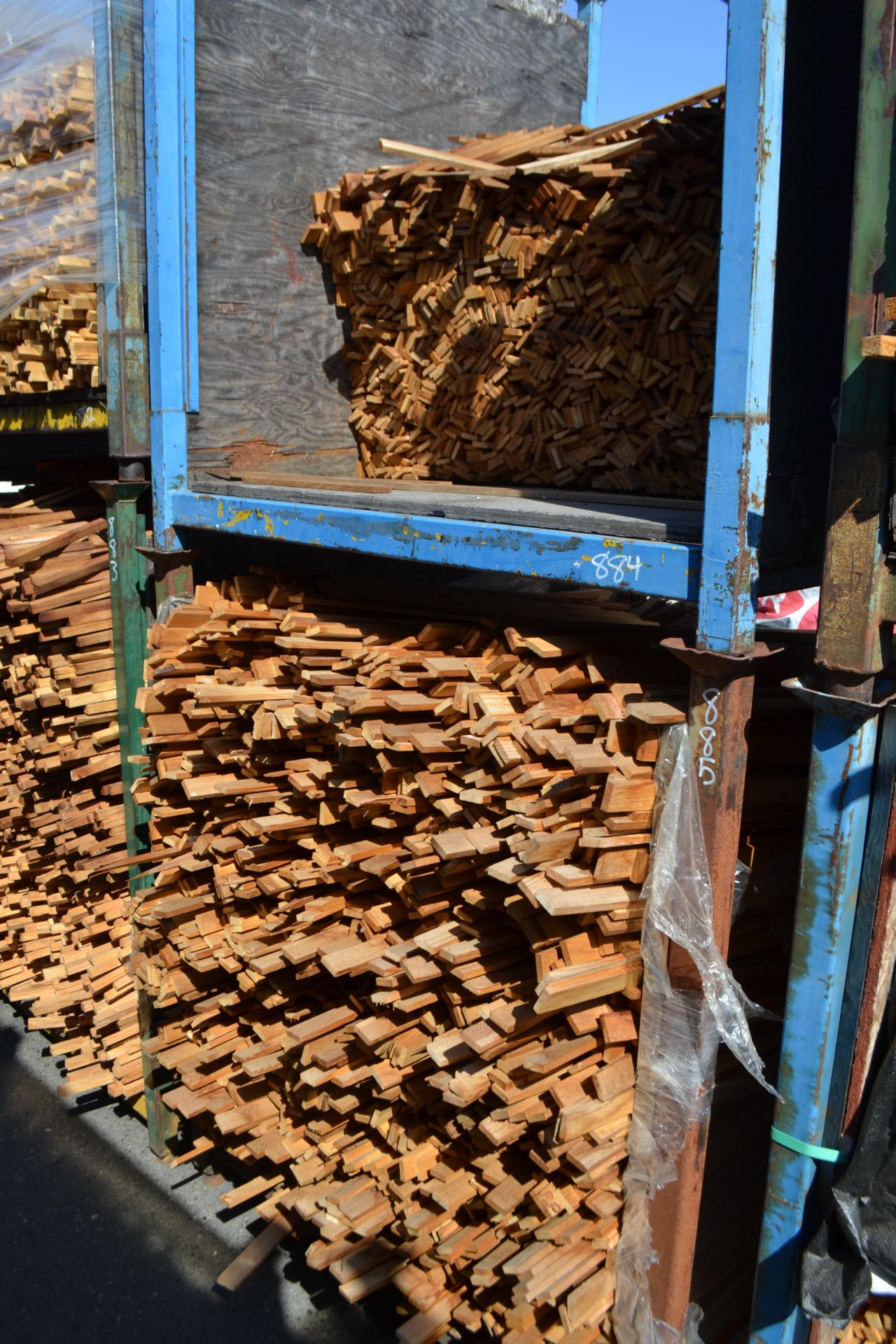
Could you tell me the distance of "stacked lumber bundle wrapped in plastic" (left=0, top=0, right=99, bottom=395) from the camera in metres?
5.17

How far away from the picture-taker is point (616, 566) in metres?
3.09

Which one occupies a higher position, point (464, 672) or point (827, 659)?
point (827, 659)

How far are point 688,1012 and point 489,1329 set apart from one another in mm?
1288

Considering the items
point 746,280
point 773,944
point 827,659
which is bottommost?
point 773,944

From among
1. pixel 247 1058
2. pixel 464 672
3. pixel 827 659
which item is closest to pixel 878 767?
pixel 827 659

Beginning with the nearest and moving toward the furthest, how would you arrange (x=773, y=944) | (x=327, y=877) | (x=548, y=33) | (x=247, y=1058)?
(x=773, y=944), (x=327, y=877), (x=247, y=1058), (x=548, y=33)

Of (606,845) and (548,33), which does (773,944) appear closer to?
(606,845)

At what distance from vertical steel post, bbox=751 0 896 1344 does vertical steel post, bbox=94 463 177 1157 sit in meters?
3.13

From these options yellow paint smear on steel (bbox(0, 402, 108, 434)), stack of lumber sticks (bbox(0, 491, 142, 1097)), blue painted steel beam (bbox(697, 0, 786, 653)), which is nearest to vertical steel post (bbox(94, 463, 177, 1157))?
stack of lumber sticks (bbox(0, 491, 142, 1097))

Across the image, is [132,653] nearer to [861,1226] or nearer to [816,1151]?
[816,1151]

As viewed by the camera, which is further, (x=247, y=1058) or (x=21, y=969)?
(x=21, y=969)

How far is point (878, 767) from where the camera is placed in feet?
9.50

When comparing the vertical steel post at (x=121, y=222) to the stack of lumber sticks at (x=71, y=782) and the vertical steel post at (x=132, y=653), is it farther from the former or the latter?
the stack of lumber sticks at (x=71, y=782)

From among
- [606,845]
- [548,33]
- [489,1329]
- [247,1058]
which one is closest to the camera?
[606,845]
